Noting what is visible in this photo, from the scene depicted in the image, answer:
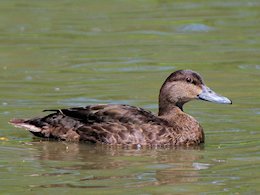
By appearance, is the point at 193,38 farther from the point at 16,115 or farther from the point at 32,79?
the point at 16,115

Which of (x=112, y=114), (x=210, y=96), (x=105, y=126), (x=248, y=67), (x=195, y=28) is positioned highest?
(x=195, y=28)

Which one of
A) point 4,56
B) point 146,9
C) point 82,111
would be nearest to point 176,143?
point 82,111

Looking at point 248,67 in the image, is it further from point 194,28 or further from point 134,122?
point 134,122

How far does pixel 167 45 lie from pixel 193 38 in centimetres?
72

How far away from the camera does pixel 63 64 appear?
59.1 feet

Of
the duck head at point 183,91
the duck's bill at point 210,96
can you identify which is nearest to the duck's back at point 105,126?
the duck head at point 183,91

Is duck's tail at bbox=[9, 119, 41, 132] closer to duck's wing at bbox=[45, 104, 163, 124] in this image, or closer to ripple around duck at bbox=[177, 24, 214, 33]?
duck's wing at bbox=[45, 104, 163, 124]

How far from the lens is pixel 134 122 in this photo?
12641mm

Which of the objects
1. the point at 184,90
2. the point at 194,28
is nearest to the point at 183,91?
the point at 184,90

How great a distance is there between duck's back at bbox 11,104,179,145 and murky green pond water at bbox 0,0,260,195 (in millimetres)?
195

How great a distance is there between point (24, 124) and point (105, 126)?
1016 millimetres

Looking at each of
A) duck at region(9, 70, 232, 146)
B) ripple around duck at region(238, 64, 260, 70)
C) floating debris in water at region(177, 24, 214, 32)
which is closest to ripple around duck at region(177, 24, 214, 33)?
floating debris in water at region(177, 24, 214, 32)

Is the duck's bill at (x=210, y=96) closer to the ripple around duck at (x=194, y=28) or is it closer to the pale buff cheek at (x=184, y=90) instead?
the pale buff cheek at (x=184, y=90)

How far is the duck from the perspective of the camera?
12602mm
